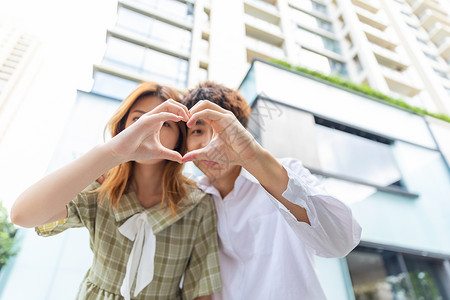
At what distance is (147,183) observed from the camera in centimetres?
93

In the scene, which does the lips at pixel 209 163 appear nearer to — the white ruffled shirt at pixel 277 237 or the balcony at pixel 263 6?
the white ruffled shirt at pixel 277 237

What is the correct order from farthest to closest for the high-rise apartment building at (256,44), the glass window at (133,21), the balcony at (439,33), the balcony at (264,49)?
1. the balcony at (439,33)
2. the balcony at (264,49)
3. the glass window at (133,21)
4. the high-rise apartment building at (256,44)

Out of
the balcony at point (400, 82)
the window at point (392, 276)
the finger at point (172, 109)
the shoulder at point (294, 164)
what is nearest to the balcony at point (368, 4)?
the balcony at point (400, 82)

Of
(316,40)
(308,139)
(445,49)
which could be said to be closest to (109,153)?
(308,139)

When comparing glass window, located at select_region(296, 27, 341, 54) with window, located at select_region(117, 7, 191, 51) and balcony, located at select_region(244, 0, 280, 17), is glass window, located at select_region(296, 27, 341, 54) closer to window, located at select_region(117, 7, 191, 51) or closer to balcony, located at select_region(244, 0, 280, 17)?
balcony, located at select_region(244, 0, 280, 17)

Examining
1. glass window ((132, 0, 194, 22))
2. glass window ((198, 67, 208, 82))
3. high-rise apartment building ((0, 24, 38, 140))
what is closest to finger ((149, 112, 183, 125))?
glass window ((198, 67, 208, 82))

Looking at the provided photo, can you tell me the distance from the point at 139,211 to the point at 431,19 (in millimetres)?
21852

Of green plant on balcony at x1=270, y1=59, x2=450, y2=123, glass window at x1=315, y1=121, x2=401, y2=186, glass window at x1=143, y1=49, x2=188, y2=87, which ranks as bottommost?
glass window at x1=315, y1=121, x2=401, y2=186

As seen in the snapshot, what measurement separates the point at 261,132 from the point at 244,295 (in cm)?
198

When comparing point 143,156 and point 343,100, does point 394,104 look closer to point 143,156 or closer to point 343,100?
point 343,100

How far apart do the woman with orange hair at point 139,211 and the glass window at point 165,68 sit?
5.77 m

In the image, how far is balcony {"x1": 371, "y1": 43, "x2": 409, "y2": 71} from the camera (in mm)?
10281

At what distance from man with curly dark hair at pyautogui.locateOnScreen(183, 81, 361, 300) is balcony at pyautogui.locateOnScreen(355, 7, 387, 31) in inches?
556

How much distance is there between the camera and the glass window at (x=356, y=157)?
3.29 m
